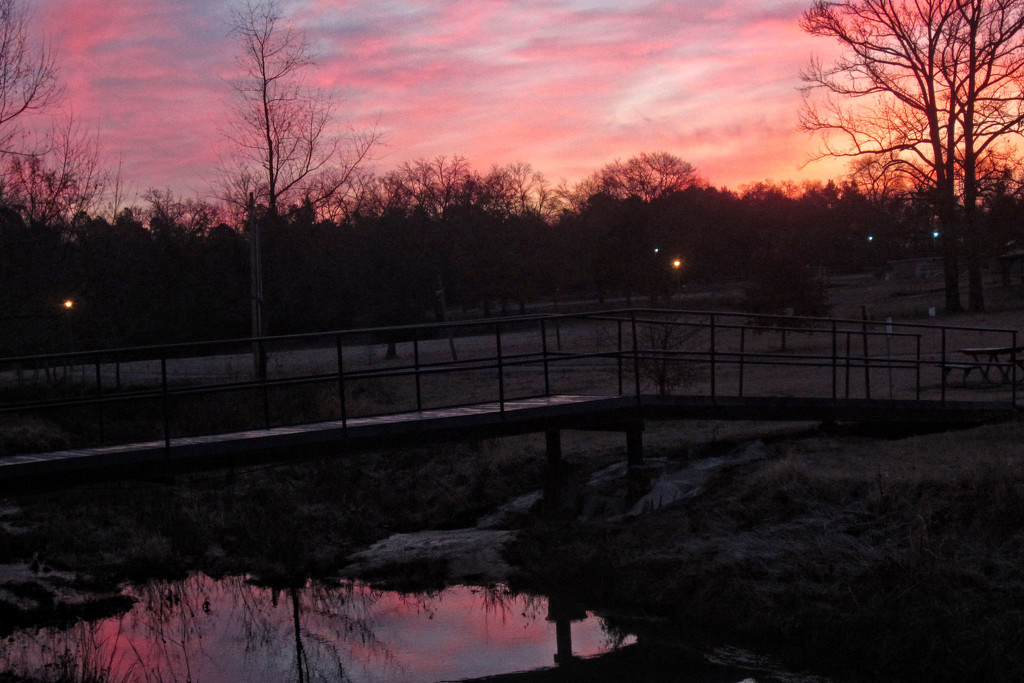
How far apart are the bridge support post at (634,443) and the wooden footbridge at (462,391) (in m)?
0.02

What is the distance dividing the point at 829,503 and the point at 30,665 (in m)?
8.50

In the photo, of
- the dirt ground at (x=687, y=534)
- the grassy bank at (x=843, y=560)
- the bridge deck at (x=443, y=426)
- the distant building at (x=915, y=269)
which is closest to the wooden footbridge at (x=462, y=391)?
the bridge deck at (x=443, y=426)

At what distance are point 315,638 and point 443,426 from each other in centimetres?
269

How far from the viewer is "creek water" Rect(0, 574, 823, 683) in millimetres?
9383

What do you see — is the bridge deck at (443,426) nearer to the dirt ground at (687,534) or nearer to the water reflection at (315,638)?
the dirt ground at (687,534)

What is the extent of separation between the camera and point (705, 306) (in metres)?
50.5

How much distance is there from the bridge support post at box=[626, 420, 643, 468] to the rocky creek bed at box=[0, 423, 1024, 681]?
0.38 metres

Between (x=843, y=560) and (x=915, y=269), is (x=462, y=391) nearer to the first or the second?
(x=843, y=560)

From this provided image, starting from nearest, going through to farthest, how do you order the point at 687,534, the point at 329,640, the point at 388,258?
the point at 329,640 → the point at 687,534 → the point at 388,258

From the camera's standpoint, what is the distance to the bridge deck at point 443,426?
30.8 ft

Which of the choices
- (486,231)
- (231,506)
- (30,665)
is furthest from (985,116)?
(30,665)

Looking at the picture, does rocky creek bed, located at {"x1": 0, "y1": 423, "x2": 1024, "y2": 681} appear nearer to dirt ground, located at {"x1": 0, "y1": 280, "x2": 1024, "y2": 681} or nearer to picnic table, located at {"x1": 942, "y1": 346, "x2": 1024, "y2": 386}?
dirt ground, located at {"x1": 0, "y1": 280, "x2": 1024, "y2": 681}

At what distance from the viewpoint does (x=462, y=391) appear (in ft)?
88.5

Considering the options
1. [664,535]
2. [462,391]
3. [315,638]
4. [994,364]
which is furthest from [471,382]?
[315,638]
